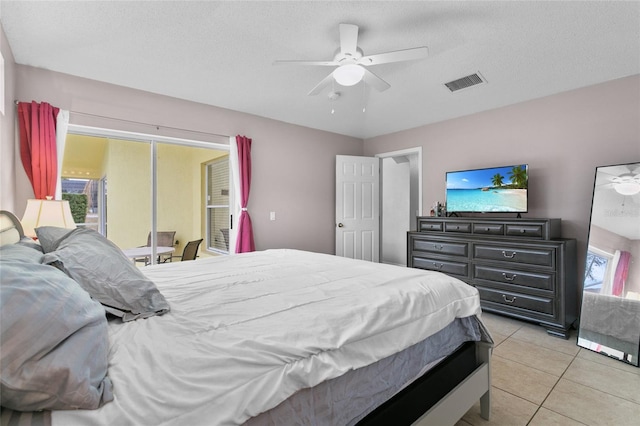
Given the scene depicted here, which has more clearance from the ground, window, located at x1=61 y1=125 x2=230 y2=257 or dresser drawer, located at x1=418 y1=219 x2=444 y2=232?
window, located at x1=61 y1=125 x2=230 y2=257

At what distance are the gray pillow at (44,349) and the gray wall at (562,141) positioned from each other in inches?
163

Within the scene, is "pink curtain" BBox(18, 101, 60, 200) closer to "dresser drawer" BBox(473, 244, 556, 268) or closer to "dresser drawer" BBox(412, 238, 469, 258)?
"dresser drawer" BBox(412, 238, 469, 258)

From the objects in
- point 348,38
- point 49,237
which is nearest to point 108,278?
point 49,237

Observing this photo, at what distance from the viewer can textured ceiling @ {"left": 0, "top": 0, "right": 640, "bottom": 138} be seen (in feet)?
6.85

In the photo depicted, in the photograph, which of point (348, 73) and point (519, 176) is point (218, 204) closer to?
point (348, 73)

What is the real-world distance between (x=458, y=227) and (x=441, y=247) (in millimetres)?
322

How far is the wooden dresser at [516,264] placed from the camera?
286 centimetres

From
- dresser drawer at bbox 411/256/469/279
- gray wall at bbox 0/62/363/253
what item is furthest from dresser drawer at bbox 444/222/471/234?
gray wall at bbox 0/62/363/253

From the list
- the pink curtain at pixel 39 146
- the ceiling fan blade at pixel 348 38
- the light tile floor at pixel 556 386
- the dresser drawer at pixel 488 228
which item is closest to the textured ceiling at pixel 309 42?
the ceiling fan blade at pixel 348 38

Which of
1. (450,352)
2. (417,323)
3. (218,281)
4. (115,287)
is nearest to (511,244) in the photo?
(450,352)

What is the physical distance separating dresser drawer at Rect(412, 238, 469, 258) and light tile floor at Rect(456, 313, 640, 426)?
3.42 feet

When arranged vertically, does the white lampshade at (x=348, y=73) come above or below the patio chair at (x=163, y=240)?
above

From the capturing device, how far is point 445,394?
146 centimetres

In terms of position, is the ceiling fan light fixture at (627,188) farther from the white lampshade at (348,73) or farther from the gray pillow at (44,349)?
the gray pillow at (44,349)
